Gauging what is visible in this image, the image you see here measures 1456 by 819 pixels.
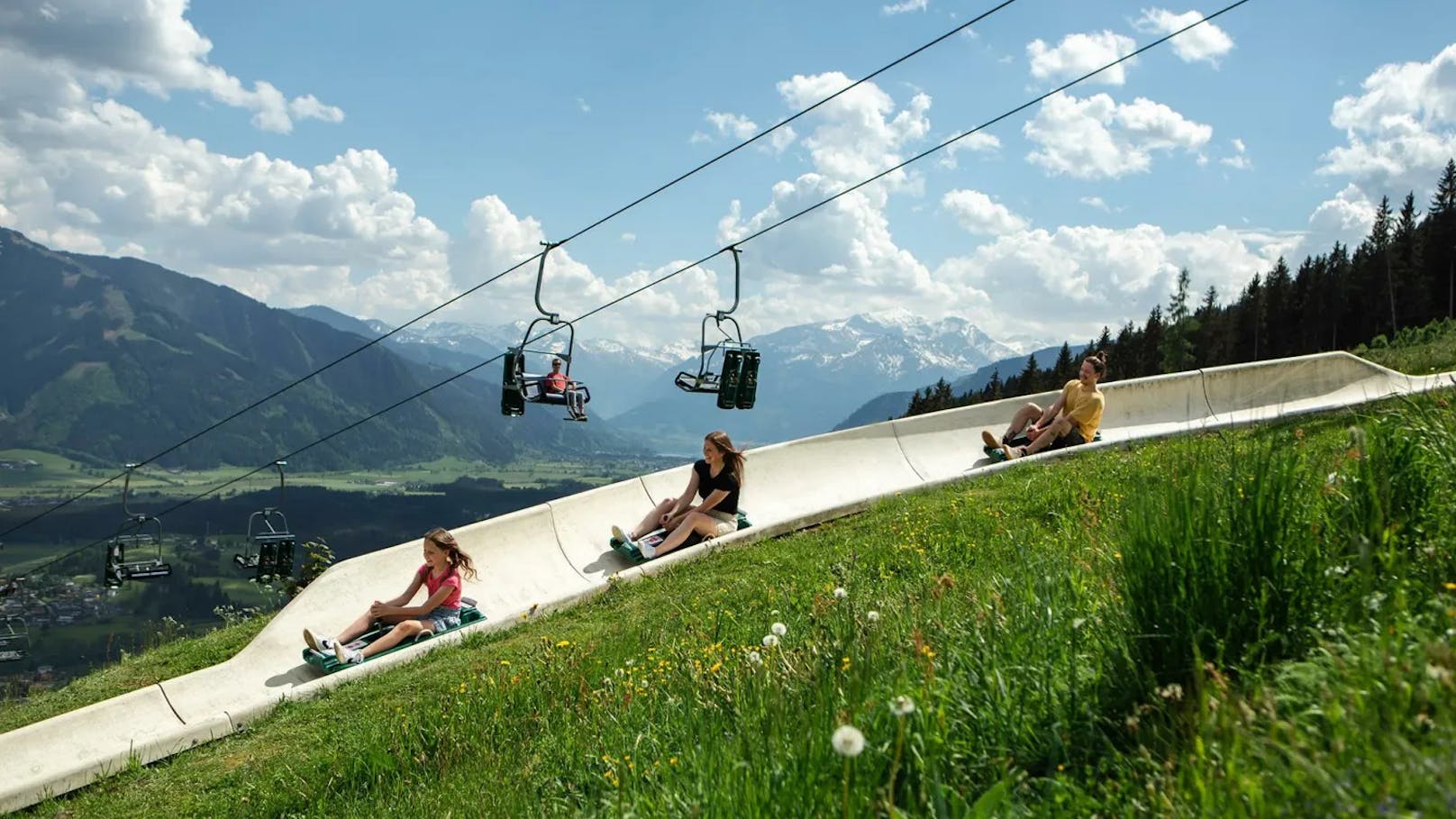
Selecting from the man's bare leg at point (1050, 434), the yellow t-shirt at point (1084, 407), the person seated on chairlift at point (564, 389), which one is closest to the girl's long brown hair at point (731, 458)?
the person seated on chairlift at point (564, 389)

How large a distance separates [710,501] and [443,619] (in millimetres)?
3848

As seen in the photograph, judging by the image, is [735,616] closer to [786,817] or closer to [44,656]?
[786,817]

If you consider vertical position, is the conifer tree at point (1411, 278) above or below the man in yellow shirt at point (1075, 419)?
above

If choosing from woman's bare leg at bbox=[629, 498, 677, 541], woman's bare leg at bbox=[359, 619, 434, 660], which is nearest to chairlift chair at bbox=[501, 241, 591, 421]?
woman's bare leg at bbox=[629, 498, 677, 541]

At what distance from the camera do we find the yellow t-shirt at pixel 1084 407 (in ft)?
51.4

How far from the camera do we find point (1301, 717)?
2.54 m

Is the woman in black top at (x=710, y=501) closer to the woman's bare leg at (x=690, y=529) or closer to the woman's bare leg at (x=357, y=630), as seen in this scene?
the woman's bare leg at (x=690, y=529)

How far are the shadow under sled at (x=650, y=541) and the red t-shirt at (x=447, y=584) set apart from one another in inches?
111

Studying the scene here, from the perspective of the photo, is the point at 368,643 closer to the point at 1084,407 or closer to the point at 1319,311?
the point at 1084,407

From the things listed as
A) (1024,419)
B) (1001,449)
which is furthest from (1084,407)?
(1001,449)

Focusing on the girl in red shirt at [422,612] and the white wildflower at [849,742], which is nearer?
the white wildflower at [849,742]

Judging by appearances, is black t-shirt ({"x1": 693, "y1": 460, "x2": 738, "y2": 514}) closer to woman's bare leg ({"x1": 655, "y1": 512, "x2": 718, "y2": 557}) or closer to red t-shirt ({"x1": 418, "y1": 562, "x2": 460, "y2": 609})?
woman's bare leg ({"x1": 655, "y1": 512, "x2": 718, "y2": 557})

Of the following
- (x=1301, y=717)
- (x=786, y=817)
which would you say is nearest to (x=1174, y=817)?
(x=1301, y=717)

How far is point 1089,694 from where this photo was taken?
328 cm
